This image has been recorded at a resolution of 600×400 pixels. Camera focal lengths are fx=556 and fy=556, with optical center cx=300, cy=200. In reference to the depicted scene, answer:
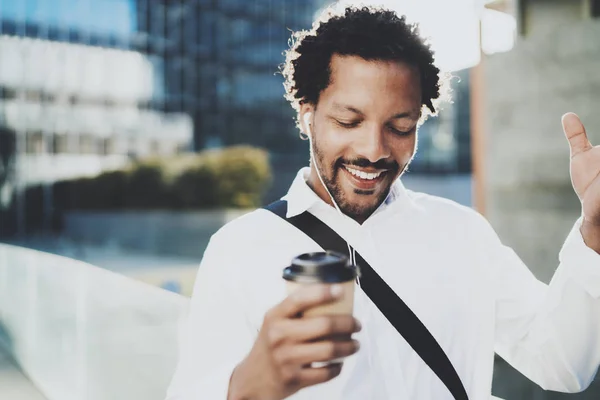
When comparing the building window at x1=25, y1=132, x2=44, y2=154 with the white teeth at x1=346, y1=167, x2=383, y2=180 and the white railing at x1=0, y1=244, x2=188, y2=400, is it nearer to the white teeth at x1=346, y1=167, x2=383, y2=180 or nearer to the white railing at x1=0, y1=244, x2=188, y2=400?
the white railing at x1=0, y1=244, x2=188, y2=400

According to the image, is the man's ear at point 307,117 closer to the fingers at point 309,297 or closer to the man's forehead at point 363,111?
the man's forehead at point 363,111

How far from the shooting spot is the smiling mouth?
1.53m

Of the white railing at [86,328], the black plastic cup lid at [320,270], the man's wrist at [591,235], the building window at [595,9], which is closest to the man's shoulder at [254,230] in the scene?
the black plastic cup lid at [320,270]

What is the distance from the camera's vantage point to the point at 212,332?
138 cm

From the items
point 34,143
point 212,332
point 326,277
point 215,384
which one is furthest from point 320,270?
point 34,143

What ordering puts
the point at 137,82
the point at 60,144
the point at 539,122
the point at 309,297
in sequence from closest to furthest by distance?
1. the point at 309,297
2. the point at 539,122
3. the point at 60,144
4. the point at 137,82

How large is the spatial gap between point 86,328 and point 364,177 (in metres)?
3.22

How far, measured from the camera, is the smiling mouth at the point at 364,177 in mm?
1529

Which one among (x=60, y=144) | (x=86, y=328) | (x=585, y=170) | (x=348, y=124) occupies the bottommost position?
(x=86, y=328)

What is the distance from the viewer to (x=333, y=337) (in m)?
0.90

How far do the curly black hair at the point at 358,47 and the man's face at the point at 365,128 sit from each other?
4 cm

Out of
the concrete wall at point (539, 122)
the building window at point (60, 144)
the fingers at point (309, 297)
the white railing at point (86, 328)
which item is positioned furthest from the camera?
the building window at point (60, 144)

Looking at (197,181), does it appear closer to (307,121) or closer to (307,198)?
(307,121)

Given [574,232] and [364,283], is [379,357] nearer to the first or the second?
[364,283]
